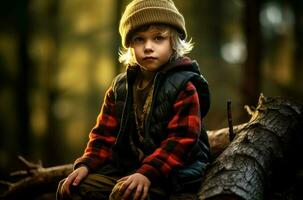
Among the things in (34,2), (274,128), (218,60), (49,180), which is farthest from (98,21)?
(274,128)

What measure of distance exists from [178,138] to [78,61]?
46.8 feet

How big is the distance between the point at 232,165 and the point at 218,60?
53.8ft

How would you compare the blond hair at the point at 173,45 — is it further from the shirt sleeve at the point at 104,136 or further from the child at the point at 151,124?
the shirt sleeve at the point at 104,136

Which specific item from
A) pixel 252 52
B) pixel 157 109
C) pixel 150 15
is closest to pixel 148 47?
pixel 150 15

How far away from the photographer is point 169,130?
327 centimetres

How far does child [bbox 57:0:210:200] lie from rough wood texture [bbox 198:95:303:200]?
0.79 feet

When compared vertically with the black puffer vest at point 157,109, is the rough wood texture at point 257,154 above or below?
below

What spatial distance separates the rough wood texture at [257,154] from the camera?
2.96m

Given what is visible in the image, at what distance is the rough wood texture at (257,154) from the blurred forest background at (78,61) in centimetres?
932

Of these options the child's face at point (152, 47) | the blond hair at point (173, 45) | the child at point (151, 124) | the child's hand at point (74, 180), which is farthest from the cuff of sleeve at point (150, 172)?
the blond hair at point (173, 45)

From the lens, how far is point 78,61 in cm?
1706

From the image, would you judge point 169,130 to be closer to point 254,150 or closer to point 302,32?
point 254,150

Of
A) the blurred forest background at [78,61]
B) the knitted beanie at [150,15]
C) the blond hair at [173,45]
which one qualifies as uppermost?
the knitted beanie at [150,15]

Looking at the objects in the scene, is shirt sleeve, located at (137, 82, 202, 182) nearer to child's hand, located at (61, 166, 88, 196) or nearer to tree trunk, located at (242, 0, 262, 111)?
child's hand, located at (61, 166, 88, 196)
